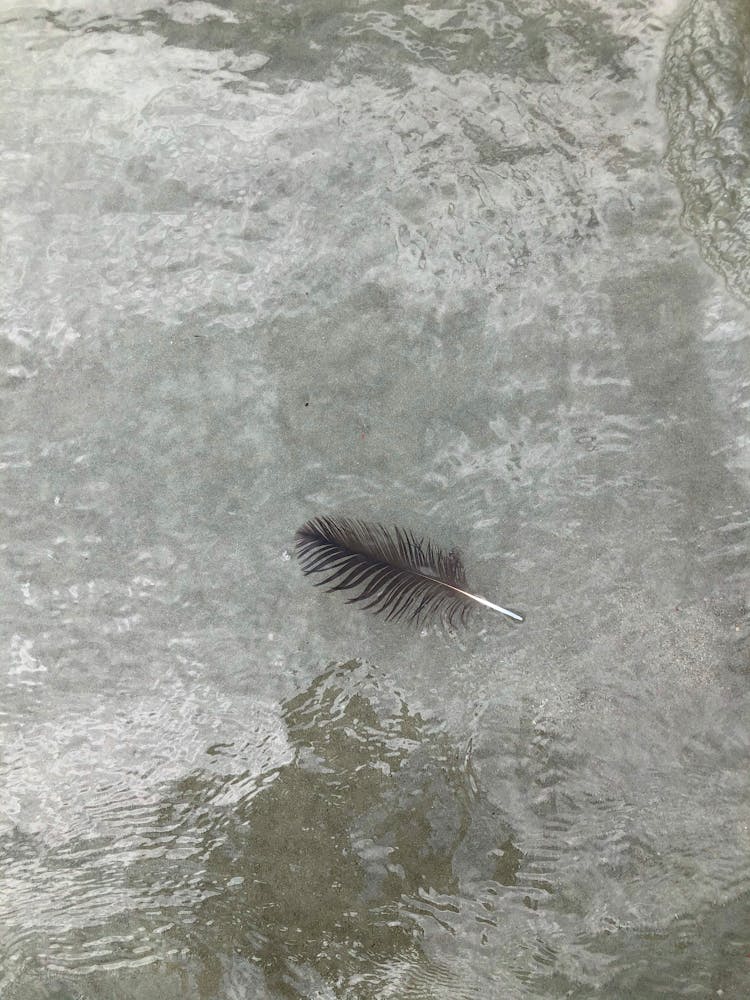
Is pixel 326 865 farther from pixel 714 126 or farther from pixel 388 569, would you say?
pixel 714 126

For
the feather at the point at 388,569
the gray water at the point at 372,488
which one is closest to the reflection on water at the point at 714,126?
the gray water at the point at 372,488

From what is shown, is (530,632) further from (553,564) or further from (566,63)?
(566,63)

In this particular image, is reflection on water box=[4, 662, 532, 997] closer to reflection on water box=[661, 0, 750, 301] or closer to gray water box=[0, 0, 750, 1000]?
gray water box=[0, 0, 750, 1000]

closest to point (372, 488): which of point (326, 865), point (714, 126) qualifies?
point (326, 865)

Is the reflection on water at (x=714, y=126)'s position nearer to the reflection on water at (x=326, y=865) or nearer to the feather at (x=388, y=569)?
the feather at (x=388, y=569)

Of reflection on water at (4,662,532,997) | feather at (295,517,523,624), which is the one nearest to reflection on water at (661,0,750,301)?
feather at (295,517,523,624)

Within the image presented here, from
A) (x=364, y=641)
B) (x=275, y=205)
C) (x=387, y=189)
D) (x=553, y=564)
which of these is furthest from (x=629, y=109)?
(x=364, y=641)
